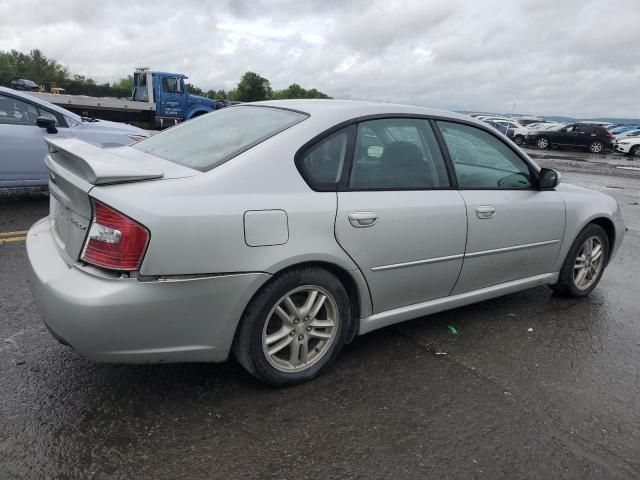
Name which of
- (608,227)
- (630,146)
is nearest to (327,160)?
(608,227)

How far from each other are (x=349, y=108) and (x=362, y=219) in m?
0.71

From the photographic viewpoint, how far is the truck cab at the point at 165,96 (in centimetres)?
2144

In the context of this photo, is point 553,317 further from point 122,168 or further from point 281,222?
point 122,168

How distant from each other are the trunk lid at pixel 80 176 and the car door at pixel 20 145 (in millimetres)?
3832

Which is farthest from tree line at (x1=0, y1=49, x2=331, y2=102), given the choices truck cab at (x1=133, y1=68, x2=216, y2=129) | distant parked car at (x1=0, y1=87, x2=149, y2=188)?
distant parked car at (x1=0, y1=87, x2=149, y2=188)

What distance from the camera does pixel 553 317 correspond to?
385cm

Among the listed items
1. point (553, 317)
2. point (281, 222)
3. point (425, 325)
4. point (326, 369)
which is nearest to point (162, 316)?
point (281, 222)

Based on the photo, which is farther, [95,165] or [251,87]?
[251,87]

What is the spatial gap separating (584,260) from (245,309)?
10.1ft

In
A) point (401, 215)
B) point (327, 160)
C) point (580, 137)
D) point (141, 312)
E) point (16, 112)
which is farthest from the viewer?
point (580, 137)

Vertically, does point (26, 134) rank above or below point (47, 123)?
below

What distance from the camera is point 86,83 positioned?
229 feet

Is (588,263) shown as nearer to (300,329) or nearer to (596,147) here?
(300,329)

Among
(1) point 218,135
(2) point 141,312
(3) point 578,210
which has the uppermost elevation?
(1) point 218,135
